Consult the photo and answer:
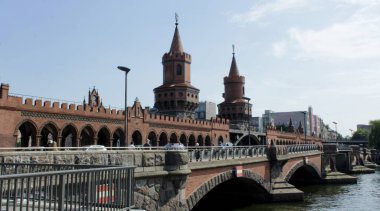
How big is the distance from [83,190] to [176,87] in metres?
56.3

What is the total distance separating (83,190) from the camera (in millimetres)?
6543

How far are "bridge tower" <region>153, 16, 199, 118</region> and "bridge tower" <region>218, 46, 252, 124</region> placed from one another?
15353 millimetres

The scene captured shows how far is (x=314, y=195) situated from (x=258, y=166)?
11.6 meters

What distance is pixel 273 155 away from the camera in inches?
1305

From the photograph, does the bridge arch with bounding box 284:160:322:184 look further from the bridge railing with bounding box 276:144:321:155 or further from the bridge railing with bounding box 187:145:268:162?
the bridge railing with bounding box 187:145:268:162

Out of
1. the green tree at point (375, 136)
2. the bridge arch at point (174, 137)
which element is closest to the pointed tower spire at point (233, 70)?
the bridge arch at point (174, 137)

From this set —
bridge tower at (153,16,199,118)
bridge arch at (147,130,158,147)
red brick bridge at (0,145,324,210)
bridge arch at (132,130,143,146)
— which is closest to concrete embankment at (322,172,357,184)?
red brick bridge at (0,145,324,210)

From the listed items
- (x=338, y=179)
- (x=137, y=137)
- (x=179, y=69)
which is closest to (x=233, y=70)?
(x=179, y=69)

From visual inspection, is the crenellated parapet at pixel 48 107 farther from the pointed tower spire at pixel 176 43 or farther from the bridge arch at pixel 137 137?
the pointed tower spire at pixel 176 43

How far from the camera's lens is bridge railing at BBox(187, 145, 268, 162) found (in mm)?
21312

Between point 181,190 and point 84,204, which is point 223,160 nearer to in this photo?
point 181,190

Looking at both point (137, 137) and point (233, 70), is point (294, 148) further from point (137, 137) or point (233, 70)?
point (233, 70)

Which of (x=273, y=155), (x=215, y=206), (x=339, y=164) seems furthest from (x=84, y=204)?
(x=339, y=164)

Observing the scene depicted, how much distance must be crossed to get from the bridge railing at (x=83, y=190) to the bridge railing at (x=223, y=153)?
12719mm
